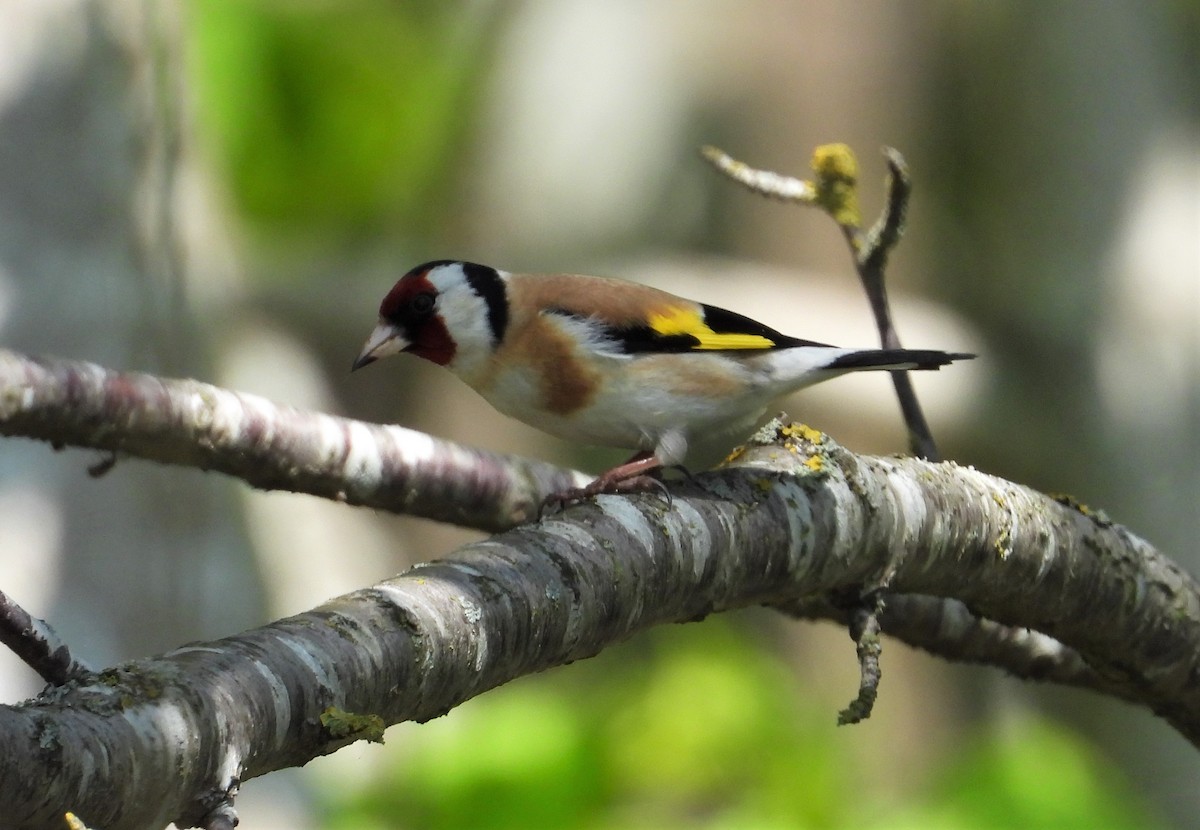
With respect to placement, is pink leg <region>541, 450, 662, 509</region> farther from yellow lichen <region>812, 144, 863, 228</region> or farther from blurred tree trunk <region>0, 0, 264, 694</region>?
blurred tree trunk <region>0, 0, 264, 694</region>

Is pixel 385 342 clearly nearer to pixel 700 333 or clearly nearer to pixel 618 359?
pixel 618 359

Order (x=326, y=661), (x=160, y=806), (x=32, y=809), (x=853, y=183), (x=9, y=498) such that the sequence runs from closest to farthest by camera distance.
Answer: (x=32, y=809)
(x=160, y=806)
(x=326, y=661)
(x=853, y=183)
(x=9, y=498)

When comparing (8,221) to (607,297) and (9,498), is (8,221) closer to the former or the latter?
(9,498)

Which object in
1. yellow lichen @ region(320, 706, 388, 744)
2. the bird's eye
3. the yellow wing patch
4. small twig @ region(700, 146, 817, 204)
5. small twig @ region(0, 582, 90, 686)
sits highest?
small twig @ region(700, 146, 817, 204)

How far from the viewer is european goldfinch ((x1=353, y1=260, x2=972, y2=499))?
7.31ft

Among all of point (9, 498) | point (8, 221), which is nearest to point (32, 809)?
point (9, 498)

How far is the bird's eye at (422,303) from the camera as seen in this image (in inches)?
96.2

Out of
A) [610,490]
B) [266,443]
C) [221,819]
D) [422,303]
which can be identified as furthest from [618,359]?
[221,819]

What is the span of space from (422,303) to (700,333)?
57 centimetres

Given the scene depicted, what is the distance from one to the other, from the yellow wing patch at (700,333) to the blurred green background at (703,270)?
203 centimetres

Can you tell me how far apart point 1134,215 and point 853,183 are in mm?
3980

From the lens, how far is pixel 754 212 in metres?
5.74

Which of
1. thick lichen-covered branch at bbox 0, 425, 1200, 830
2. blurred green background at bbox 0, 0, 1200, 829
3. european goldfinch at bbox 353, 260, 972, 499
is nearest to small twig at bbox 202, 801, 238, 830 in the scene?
thick lichen-covered branch at bbox 0, 425, 1200, 830

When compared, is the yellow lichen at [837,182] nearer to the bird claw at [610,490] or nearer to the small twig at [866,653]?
the bird claw at [610,490]
